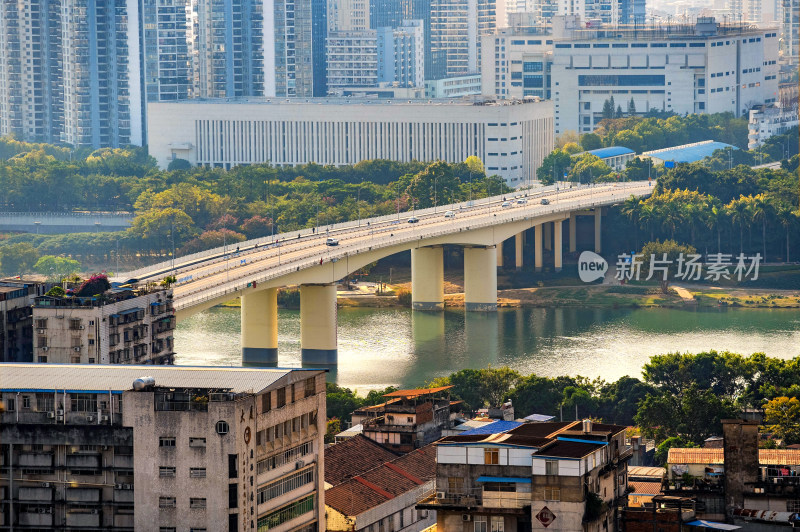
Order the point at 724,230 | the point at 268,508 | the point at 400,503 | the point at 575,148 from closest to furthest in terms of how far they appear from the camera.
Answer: the point at 268,508 → the point at 400,503 → the point at 724,230 → the point at 575,148

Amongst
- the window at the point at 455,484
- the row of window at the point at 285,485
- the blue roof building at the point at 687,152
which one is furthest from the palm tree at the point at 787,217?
the window at the point at 455,484

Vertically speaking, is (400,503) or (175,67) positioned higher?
(175,67)

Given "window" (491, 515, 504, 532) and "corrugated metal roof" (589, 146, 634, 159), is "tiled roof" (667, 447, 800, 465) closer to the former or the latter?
"window" (491, 515, 504, 532)

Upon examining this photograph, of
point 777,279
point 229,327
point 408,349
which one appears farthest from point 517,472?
point 777,279

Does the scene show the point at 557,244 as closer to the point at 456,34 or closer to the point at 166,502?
the point at 166,502

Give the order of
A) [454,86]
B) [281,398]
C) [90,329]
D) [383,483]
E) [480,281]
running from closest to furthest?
1. [281,398]
2. [383,483]
3. [90,329]
4. [480,281]
5. [454,86]

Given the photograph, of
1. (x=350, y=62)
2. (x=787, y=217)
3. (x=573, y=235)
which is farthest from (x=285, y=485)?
(x=350, y=62)

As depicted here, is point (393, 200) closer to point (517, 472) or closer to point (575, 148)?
point (575, 148)
